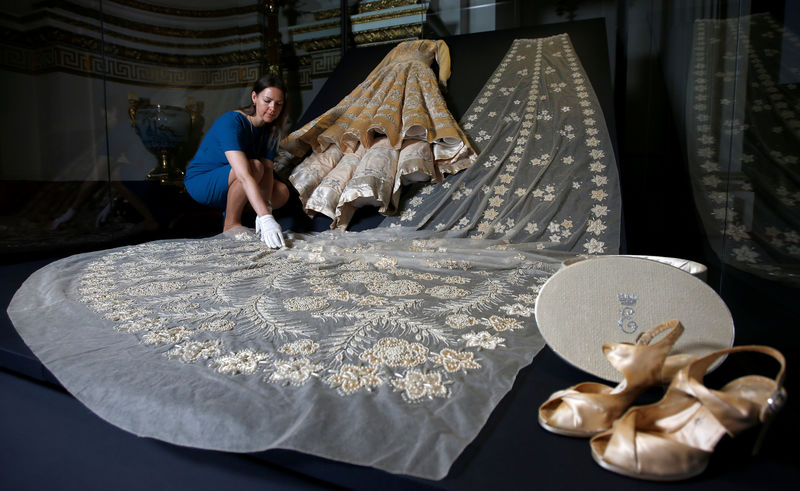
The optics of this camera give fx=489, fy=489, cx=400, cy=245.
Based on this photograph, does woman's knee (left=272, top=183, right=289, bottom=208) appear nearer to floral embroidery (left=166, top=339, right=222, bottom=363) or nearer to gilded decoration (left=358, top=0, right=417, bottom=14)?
floral embroidery (left=166, top=339, right=222, bottom=363)

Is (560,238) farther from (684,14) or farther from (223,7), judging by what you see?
(223,7)

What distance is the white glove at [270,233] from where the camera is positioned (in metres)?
2.20

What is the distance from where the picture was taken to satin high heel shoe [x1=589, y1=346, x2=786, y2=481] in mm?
563

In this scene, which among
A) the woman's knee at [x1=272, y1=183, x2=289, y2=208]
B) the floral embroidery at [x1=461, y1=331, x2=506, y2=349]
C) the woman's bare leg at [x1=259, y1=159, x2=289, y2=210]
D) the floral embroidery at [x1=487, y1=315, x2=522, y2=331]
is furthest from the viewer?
the woman's knee at [x1=272, y1=183, x2=289, y2=208]

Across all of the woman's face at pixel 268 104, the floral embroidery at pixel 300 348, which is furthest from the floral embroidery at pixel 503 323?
the woman's face at pixel 268 104

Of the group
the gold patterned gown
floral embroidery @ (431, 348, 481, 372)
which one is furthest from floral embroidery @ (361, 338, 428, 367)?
the gold patterned gown

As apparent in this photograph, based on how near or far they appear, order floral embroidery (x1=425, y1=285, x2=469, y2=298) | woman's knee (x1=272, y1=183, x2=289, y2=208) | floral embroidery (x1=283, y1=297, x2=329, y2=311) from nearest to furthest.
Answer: floral embroidery (x1=283, y1=297, x2=329, y2=311) → floral embroidery (x1=425, y1=285, x2=469, y2=298) → woman's knee (x1=272, y1=183, x2=289, y2=208)

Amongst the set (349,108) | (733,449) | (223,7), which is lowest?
(733,449)

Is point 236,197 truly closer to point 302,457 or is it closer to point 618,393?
point 302,457

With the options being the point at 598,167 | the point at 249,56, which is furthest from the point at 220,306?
the point at 249,56

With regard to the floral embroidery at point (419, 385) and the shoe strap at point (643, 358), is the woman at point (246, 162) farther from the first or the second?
the shoe strap at point (643, 358)

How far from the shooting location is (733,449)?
2.18 ft

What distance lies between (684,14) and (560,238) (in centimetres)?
133

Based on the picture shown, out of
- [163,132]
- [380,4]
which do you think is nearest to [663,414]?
[163,132]
